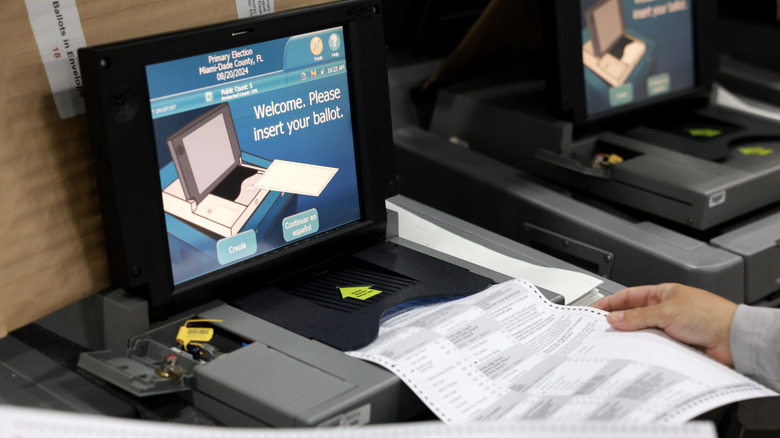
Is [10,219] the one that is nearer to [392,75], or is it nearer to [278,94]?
[278,94]

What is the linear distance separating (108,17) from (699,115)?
1.27 metres

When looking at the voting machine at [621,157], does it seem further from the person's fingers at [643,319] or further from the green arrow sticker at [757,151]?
the person's fingers at [643,319]

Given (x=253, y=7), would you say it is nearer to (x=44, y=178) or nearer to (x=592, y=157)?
(x=44, y=178)

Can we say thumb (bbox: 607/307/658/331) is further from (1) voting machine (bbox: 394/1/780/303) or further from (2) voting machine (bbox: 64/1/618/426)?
(1) voting machine (bbox: 394/1/780/303)

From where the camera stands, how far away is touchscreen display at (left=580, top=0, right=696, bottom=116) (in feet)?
5.15

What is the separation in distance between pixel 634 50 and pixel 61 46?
111 cm

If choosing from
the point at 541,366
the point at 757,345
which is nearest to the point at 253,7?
the point at 541,366

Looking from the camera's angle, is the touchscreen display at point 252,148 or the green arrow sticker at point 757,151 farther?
the green arrow sticker at point 757,151

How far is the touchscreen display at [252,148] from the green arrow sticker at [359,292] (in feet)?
0.29

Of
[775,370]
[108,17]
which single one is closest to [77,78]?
[108,17]

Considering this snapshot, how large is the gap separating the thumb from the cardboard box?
0.61m

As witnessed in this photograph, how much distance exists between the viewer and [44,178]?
93cm

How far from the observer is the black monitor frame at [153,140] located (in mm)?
885

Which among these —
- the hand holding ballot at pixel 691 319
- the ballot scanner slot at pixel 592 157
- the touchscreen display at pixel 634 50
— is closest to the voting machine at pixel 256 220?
the hand holding ballot at pixel 691 319
